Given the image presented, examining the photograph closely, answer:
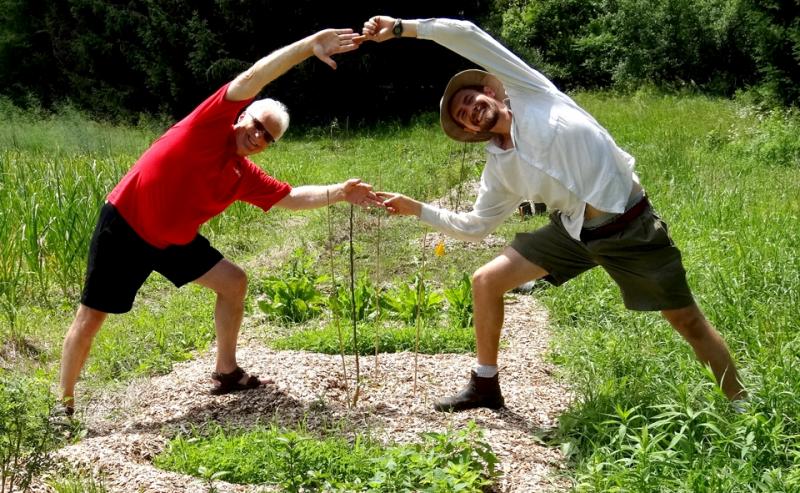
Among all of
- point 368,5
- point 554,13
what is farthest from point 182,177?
point 554,13

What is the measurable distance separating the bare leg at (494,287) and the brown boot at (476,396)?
0.41 ft

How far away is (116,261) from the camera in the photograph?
466 centimetres

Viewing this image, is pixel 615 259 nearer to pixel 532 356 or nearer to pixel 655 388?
pixel 655 388

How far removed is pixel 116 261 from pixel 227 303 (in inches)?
27.1

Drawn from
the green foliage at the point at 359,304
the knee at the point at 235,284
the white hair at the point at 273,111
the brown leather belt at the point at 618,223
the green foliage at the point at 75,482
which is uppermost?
the white hair at the point at 273,111

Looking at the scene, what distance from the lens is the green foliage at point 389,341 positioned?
579cm

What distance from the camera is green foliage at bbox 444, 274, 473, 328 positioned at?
623 centimetres

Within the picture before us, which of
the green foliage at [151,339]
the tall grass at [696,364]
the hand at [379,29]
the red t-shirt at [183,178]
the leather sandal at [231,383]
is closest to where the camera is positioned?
the tall grass at [696,364]

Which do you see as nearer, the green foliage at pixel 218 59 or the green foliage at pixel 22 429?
the green foliage at pixel 22 429

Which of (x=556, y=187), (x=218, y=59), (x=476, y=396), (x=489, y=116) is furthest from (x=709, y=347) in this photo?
(x=218, y=59)

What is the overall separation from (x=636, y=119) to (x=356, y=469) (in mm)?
13391

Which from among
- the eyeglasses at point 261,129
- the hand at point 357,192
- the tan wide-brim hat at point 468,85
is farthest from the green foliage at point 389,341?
the tan wide-brim hat at point 468,85

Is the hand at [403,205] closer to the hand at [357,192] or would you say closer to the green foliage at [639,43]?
the hand at [357,192]

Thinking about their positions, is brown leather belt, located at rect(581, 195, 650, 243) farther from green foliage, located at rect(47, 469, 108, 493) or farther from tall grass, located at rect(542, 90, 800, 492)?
green foliage, located at rect(47, 469, 108, 493)
